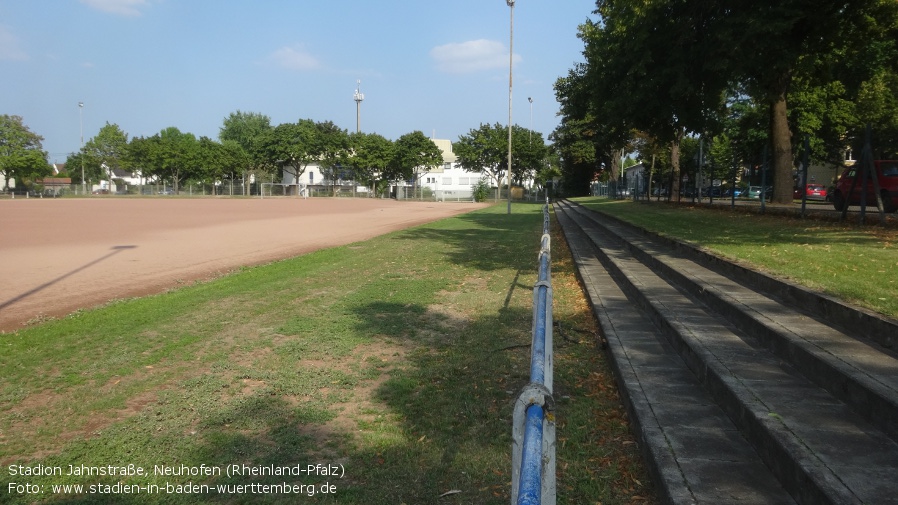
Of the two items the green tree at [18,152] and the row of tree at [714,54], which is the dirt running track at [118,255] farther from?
the green tree at [18,152]

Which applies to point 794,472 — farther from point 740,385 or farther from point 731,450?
point 740,385

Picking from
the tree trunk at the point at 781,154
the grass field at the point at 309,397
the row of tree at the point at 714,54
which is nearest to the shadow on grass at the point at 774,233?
the grass field at the point at 309,397

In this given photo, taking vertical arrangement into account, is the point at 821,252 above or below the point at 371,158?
below

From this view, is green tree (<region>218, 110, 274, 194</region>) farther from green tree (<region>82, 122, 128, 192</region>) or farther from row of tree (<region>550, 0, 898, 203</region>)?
row of tree (<region>550, 0, 898, 203</region>)

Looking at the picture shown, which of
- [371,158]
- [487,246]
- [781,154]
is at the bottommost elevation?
[487,246]

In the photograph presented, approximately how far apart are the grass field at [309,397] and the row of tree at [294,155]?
66.9 metres

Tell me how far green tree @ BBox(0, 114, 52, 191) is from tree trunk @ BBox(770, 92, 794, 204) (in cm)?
8770

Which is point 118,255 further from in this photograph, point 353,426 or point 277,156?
point 277,156

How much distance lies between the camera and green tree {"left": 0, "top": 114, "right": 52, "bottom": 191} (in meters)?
77.2

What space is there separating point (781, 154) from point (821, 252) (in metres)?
13.5

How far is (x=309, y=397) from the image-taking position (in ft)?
15.8

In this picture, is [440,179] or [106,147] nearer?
[106,147]

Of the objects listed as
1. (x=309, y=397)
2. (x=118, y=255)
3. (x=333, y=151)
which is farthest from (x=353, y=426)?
(x=333, y=151)

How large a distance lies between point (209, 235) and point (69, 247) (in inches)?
193
